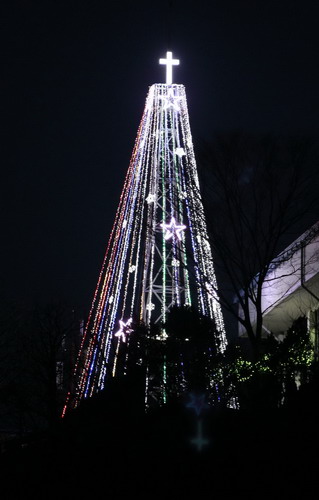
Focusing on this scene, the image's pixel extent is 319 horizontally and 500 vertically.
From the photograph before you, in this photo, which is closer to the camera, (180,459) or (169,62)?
(180,459)

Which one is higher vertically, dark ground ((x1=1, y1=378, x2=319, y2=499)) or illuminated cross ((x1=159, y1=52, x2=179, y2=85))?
illuminated cross ((x1=159, y1=52, x2=179, y2=85))

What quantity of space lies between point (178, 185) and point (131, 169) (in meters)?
5.08

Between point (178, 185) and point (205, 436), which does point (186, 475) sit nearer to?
point (205, 436)

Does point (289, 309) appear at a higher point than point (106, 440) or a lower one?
higher

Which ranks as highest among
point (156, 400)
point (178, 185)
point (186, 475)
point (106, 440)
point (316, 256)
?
point (178, 185)

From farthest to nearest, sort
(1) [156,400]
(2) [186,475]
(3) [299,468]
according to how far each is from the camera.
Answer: (1) [156,400]
(2) [186,475]
(3) [299,468]

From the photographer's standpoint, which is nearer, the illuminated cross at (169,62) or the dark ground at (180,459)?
the dark ground at (180,459)

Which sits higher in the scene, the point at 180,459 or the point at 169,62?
the point at 169,62

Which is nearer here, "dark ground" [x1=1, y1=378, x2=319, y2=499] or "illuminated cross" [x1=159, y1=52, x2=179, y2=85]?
"dark ground" [x1=1, y1=378, x2=319, y2=499]

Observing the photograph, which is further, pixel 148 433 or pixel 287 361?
pixel 287 361

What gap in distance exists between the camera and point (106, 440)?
923 cm

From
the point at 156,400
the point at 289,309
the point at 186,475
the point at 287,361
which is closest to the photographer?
the point at 186,475

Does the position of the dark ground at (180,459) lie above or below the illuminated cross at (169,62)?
below

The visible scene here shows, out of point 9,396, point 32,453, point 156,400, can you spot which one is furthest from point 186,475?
point 9,396
